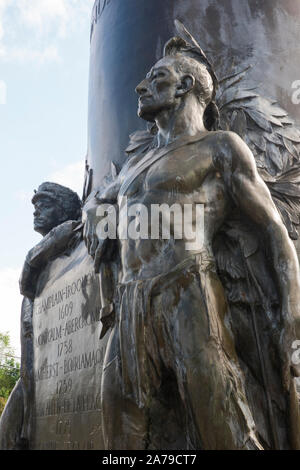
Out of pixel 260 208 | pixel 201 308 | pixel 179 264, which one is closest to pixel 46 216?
pixel 179 264

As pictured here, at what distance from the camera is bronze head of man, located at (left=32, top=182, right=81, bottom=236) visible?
7.22 m

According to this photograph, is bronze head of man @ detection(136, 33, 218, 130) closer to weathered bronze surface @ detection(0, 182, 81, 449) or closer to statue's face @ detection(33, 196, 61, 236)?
weathered bronze surface @ detection(0, 182, 81, 449)

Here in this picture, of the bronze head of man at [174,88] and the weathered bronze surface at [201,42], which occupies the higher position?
the weathered bronze surface at [201,42]

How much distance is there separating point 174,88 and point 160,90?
12 centimetres

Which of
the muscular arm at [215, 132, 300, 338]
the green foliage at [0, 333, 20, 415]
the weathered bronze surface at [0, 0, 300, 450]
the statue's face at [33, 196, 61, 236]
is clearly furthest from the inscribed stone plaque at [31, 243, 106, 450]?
the green foliage at [0, 333, 20, 415]

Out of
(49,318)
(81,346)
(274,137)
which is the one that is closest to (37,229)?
(49,318)

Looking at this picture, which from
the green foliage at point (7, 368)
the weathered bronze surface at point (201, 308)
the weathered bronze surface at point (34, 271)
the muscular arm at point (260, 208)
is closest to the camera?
the weathered bronze surface at point (201, 308)

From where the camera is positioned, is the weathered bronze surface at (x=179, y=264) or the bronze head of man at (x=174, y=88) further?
the bronze head of man at (x=174, y=88)

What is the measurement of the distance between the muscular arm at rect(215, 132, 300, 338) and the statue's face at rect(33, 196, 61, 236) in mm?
3338

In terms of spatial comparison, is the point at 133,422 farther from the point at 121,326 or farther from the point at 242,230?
the point at 242,230

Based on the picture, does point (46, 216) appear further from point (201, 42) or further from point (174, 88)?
point (174, 88)

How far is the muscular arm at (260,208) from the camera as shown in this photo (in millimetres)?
4070

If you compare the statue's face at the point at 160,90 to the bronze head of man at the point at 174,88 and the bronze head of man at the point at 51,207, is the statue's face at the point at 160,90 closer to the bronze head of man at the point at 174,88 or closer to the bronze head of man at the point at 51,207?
the bronze head of man at the point at 174,88

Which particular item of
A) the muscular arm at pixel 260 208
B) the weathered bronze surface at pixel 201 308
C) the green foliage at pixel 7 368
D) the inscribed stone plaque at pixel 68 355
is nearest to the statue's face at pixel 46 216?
the inscribed stone plaque at pixel 68 355
